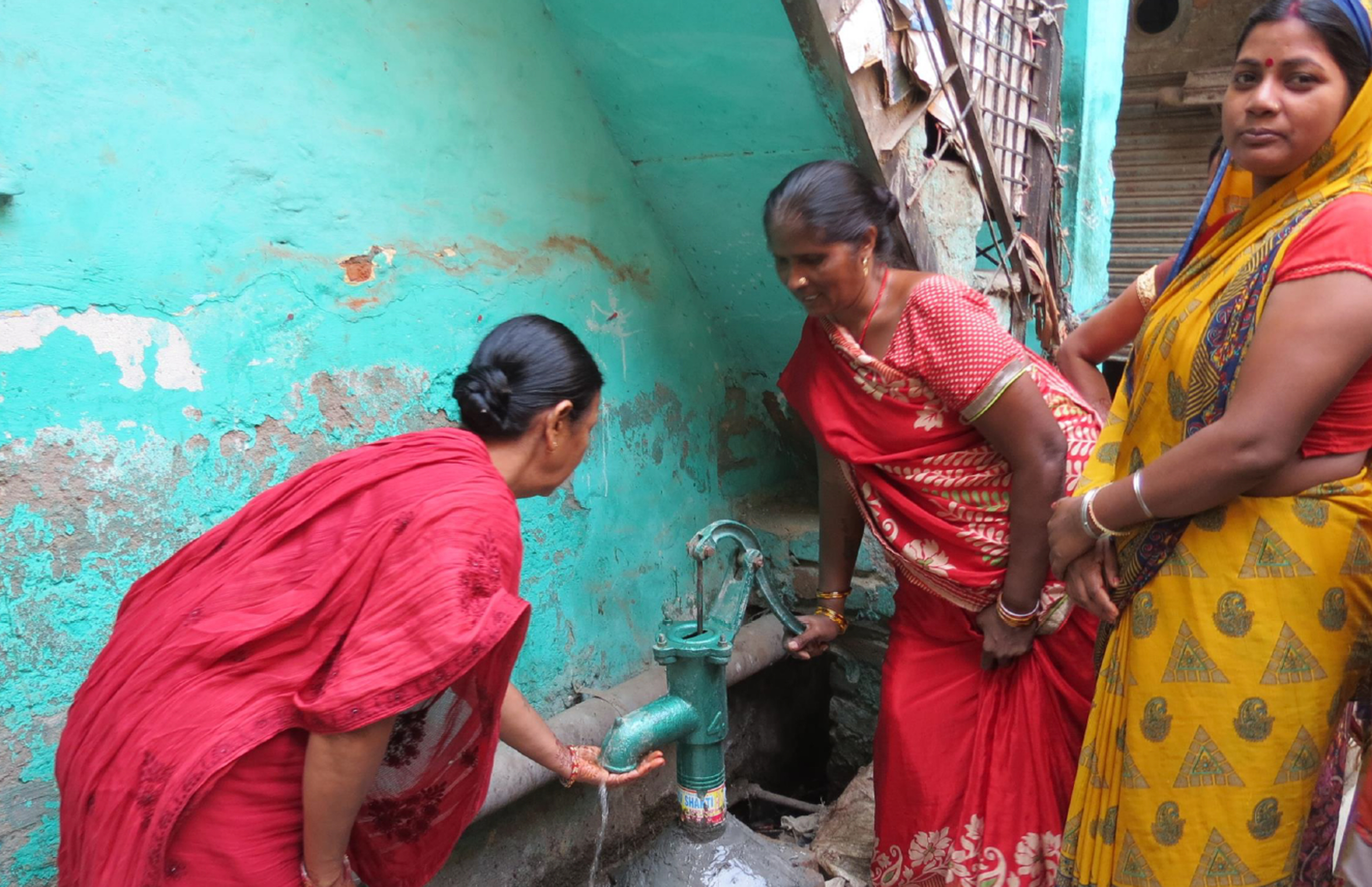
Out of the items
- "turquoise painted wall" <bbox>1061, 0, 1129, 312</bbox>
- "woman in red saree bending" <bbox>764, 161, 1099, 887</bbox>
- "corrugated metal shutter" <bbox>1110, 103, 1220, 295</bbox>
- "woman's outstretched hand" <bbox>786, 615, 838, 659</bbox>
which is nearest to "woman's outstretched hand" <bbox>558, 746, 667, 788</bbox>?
"woman's outstretched hand" <bbox>786, 615, 838, 659</bbox>

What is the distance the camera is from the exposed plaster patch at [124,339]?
5.24 feet

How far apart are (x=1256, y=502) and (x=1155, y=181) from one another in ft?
25.3

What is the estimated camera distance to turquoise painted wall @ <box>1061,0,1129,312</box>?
3.78 meters

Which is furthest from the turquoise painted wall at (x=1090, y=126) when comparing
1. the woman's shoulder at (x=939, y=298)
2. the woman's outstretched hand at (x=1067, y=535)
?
the woman's outstretched hand at (x=1067, y=535)

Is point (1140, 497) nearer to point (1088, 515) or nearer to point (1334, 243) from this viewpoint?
point (1088, 515)

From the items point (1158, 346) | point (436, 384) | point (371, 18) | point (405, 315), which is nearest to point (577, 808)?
point (436, 384)

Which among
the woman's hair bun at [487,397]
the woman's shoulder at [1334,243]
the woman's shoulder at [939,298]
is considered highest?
the woman's shoulder at [1334,243]

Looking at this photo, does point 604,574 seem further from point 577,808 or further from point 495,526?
point 495,526

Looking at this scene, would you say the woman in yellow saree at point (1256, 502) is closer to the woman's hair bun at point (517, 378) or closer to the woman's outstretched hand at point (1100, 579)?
the woman's outstretched hand at point (1100, 579)

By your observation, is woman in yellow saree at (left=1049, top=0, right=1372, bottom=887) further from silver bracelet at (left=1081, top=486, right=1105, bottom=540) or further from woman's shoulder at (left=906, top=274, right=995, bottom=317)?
woman's shoulder at (left=906, top=274, right=995, bottom=317)

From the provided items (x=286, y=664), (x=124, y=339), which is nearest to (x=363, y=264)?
(x=124, y=339)

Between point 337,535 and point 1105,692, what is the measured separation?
1.33 meters

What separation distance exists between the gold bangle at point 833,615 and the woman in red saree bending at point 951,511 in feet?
0.68

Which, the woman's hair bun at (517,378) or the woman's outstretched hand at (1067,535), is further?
the woman's outstretched hand at (1067,535)
